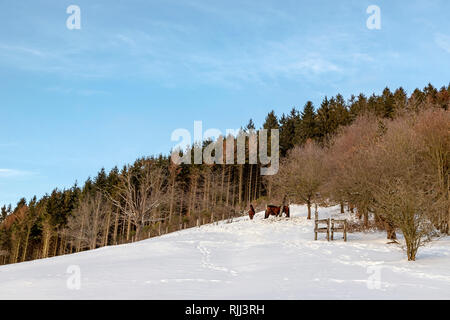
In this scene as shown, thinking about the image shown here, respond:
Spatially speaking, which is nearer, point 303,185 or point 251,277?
point 251,277

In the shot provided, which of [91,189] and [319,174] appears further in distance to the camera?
[91,189]

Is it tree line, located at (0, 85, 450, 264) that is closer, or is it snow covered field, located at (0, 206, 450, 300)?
snow covered field, located at (0, 206, 450, 300)

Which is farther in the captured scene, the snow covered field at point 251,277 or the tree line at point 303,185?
the tree line at point 303,185

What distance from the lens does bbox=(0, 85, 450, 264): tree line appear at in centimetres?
2058

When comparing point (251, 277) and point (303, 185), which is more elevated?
point (303, 185)

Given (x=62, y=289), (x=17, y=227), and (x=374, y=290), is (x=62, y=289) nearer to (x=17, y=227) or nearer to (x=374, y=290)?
(x=374, y=290)

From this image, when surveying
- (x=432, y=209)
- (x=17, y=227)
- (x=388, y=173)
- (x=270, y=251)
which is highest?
(x=388, y=173)

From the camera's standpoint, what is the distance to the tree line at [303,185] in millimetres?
20578

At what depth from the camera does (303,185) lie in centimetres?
3444

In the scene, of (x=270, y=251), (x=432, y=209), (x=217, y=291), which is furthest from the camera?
(x=270, y=251)

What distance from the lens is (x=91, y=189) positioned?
2783 inches
